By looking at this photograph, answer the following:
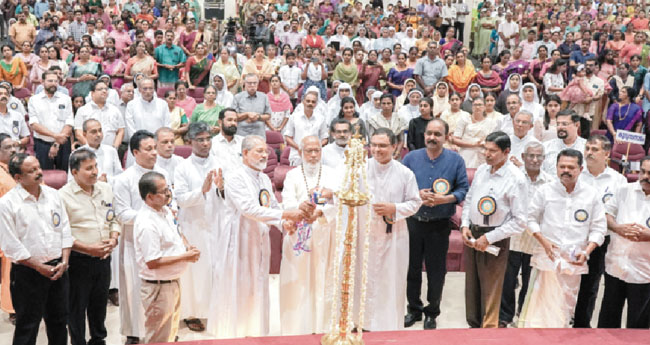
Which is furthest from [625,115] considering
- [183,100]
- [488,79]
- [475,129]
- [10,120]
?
[10,120]

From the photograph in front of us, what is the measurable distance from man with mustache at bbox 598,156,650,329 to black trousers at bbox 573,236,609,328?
0.23m

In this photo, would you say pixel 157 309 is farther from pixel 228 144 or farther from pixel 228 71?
pixel 228 71

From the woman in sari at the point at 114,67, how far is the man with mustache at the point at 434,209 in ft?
21.6

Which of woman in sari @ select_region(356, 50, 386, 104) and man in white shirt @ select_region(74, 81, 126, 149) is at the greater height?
woman in sari @ select_region(356, 50, 386, 104)

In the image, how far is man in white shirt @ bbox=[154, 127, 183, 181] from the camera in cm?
505

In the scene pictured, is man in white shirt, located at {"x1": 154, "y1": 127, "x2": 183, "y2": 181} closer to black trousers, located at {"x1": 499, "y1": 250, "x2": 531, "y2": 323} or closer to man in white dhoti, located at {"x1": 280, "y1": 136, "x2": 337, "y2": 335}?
man in white dhoti, located at {"x1": 280, "y1": 136, "x2": 337, "y2": 335}

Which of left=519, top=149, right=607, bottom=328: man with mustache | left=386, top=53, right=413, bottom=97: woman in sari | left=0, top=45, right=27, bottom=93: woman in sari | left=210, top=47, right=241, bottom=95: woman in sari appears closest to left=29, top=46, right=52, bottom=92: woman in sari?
left=0, top=45, right=27, bottom=93: woman in sari

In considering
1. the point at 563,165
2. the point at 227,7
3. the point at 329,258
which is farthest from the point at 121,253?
the point at 227,7

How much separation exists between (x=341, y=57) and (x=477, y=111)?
402 centimetres

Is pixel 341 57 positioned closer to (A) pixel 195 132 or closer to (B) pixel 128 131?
(B) pixel 128 131

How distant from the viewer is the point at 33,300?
159 inches

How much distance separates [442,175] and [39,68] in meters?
7.44

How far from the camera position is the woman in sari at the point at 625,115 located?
9648 millimetres

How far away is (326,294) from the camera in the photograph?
15.8 ft
